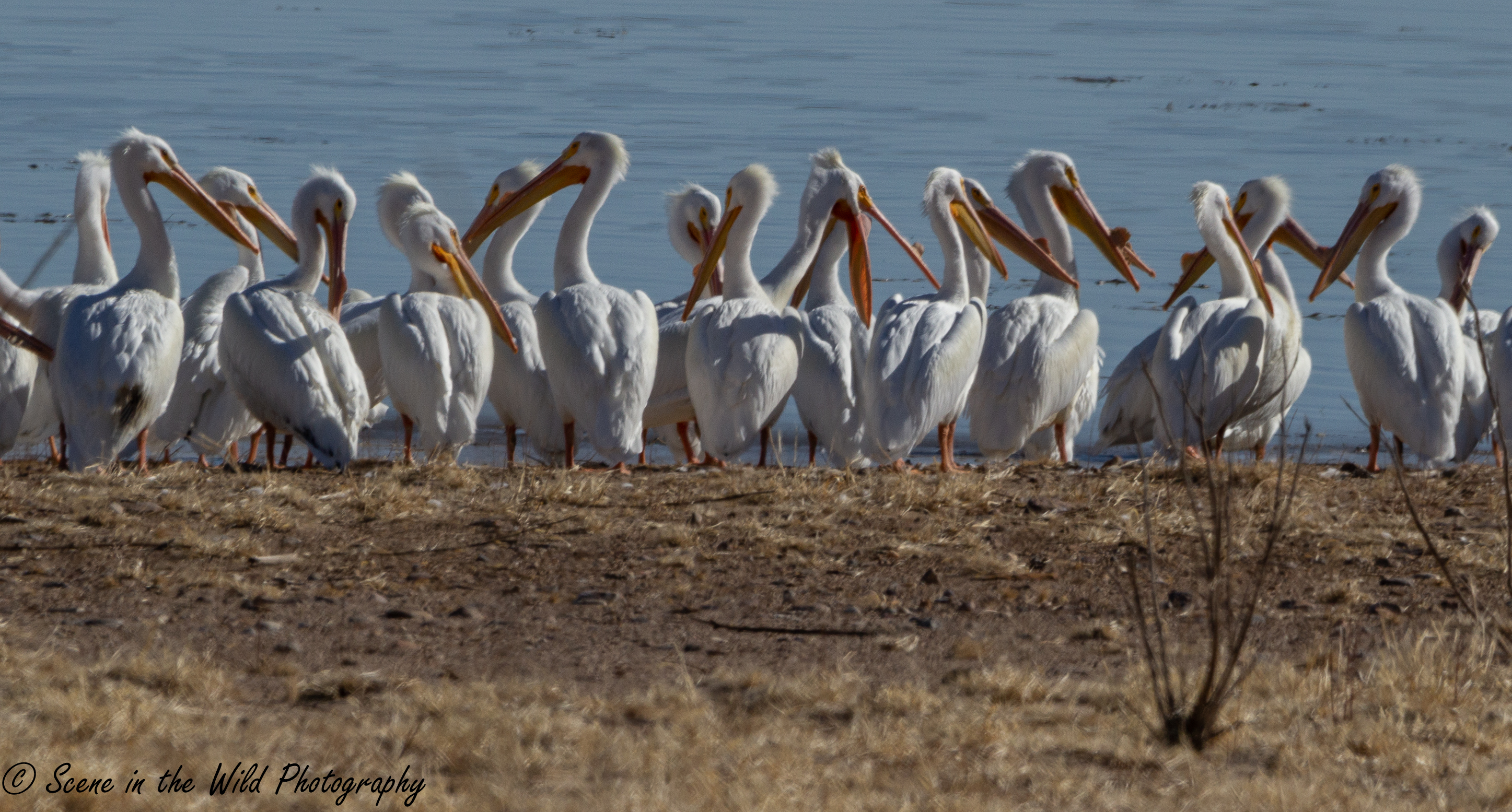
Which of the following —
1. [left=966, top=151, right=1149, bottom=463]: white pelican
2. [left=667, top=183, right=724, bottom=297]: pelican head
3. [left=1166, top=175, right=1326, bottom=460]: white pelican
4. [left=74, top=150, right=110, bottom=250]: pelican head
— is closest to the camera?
[left=1166, top=175, right=1326, bottom=460]: white pelican

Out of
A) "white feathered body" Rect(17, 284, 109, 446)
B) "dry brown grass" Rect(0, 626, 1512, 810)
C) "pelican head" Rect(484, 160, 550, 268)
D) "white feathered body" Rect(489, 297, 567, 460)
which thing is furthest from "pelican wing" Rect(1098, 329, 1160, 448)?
"white feathered body" Rect(17, 284, 109, 446)

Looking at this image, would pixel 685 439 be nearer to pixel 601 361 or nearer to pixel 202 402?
pixel 601 361

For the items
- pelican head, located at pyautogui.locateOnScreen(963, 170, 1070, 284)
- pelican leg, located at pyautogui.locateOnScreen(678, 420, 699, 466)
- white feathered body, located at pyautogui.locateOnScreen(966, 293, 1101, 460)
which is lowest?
pelican leg, located at pyautogui.locateOnScreen(678, 420, 699, 466)

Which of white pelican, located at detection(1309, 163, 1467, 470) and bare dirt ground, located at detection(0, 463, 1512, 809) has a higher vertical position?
white pelican, located at detection(1309, 163, 1467, 470)

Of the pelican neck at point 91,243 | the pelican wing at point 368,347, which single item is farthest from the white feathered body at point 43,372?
the pelican wing at point 368,347

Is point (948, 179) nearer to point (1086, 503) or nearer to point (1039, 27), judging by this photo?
point (1086, 503)

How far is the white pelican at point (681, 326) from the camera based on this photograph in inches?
323

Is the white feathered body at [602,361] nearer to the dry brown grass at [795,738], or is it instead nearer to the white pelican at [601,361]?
the white pelican at [601,361]

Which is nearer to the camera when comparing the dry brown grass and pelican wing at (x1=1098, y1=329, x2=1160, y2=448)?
the dry brown grass

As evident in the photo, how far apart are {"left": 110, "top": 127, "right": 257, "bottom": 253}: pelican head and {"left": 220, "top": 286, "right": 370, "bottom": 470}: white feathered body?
139 centimetres

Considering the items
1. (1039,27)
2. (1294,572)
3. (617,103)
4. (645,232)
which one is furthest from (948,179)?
(1039,27)

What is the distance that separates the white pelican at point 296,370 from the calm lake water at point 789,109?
0.93 metres

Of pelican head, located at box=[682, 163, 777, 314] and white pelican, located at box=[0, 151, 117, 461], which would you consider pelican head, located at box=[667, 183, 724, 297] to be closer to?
pelican head, located at box=[682, 163, 777, 314]

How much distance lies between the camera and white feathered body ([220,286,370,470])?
6.87m
